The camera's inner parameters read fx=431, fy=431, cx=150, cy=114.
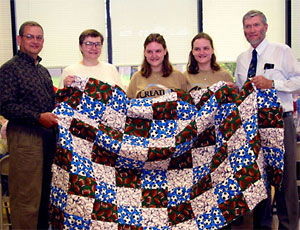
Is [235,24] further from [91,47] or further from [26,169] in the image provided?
[26,169]

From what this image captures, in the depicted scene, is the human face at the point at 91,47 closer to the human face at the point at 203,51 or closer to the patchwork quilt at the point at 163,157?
the patchwork quilt at the point at 163,157

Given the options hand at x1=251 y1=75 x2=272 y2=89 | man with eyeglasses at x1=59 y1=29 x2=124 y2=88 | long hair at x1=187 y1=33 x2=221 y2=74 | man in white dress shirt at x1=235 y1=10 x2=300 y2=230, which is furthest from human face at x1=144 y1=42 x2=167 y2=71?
hand at x1=251 y1=75 x2=272 y2=89

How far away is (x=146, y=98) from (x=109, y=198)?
2.39ft

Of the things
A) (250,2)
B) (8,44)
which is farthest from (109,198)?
(250,2)

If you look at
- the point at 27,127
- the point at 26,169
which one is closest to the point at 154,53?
the point at 27,127

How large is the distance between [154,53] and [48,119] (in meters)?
0.94

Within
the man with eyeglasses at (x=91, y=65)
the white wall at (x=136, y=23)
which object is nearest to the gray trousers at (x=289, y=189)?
the man with eyeglasses at (x=91, y=65)

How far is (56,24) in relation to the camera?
5172 millimetres

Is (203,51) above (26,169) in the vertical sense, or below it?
above

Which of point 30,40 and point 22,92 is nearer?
point 22,92

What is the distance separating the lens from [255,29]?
3.13m

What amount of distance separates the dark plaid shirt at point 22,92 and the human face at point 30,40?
0.06 metres

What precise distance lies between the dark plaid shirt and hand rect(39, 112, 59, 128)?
0.21 ft

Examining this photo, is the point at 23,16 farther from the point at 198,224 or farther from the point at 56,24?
the point at 198,224
